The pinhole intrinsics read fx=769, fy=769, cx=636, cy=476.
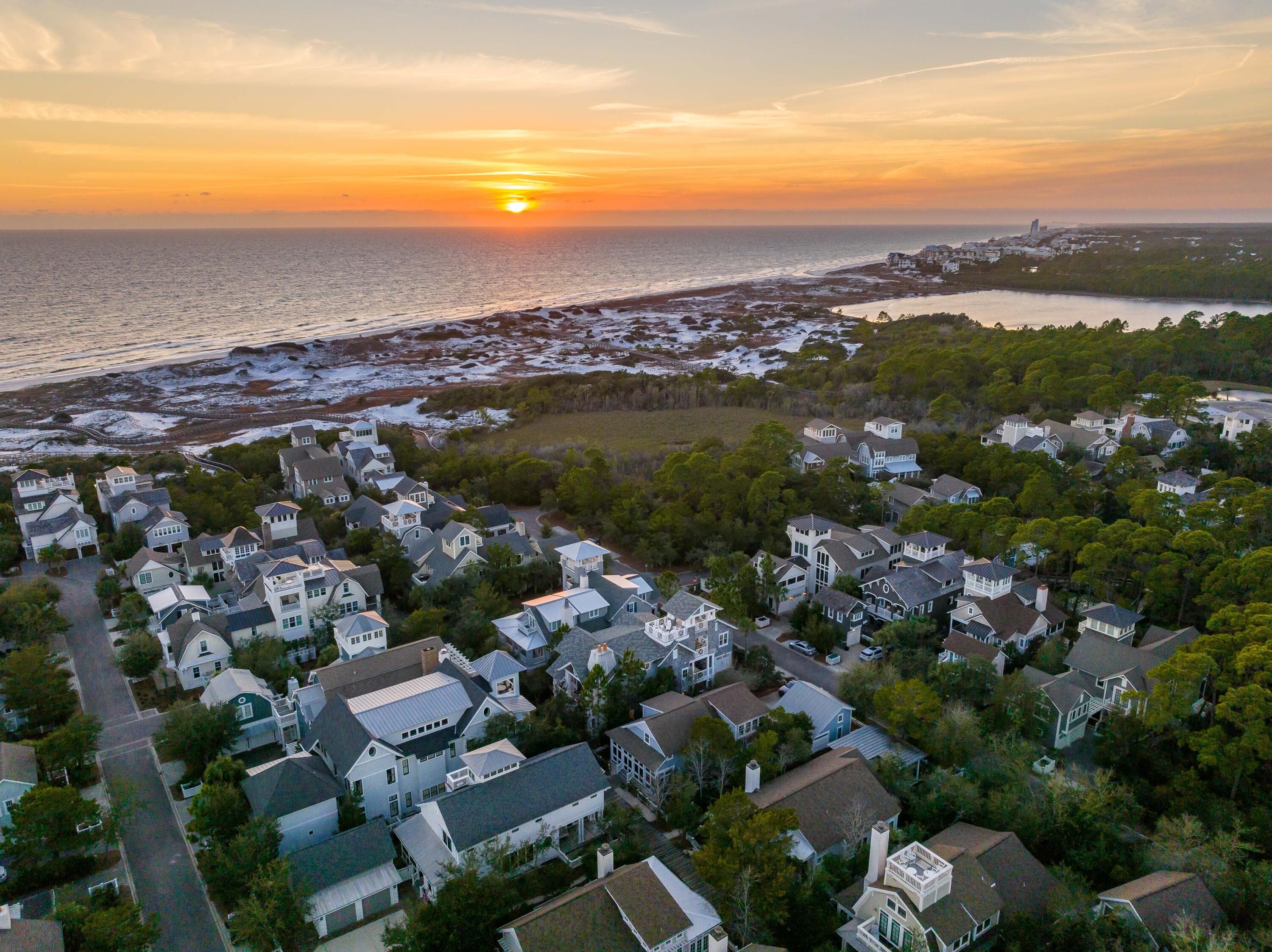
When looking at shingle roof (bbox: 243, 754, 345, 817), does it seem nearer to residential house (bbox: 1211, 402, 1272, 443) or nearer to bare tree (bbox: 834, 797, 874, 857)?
bare tree (bbox: 834, 797, 874, 857)

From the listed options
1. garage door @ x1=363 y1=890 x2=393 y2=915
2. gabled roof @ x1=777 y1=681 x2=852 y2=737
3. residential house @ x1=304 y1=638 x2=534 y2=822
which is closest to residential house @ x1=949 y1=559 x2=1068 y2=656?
gabled roof @ x1=777 y1=681 x2=852 y2=737

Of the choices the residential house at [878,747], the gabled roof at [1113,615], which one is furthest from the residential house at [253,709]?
the gabled roof at [1113,615]

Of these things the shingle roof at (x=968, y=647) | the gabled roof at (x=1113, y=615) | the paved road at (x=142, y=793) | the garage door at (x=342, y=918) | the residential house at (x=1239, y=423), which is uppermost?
the residential house at (x=1239, y=423)

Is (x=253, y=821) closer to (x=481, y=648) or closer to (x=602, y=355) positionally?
(x=481, y=648)

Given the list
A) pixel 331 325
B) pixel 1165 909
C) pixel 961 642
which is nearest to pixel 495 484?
pixel 961 642

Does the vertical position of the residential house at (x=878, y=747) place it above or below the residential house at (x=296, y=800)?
below

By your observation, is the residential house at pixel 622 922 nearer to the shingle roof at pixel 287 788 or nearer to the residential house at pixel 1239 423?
the shingle roof at pixel 287 788
